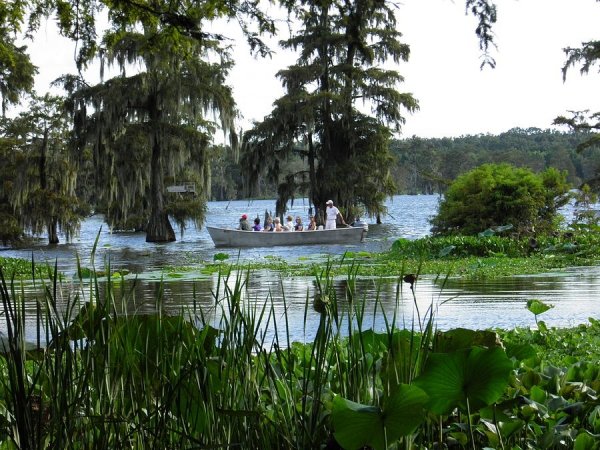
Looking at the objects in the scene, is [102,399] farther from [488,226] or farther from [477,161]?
[477,161]

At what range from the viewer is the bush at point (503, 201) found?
19031mm

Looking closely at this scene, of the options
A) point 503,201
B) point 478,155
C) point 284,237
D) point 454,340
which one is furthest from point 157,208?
point 478,155

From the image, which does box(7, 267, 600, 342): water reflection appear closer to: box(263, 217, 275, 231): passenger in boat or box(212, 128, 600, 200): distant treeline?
box(263, 217, 275, 231): passenger in boat

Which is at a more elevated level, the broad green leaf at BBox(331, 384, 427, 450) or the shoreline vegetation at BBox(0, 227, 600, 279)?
the broad green leaf at BBox(331, 384, 427, 450)

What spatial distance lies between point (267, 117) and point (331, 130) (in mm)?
3326

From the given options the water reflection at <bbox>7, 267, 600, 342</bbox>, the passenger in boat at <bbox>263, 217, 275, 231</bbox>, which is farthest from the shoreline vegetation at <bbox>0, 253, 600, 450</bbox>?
A: the passenger in boat at <bbox>263, 217, 275, 231</bbox>

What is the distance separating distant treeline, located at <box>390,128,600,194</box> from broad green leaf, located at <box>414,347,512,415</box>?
103 meters

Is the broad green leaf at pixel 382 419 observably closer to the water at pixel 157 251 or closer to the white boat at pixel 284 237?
the water at pixel 157 251

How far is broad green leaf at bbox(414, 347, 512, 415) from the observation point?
1.92 metres

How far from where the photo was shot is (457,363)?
1925mm

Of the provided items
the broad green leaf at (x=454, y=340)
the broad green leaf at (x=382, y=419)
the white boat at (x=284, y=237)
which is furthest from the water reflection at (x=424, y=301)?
the white boat at (x=284, y=237)

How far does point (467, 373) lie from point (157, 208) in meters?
33.1

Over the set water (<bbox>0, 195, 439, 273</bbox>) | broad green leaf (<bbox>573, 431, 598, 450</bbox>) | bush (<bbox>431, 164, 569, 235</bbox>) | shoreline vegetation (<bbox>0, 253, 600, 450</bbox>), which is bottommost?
water (<bbox>0, 195, 439, 273</bbox>)

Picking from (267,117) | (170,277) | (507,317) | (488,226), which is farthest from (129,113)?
(507,317)
